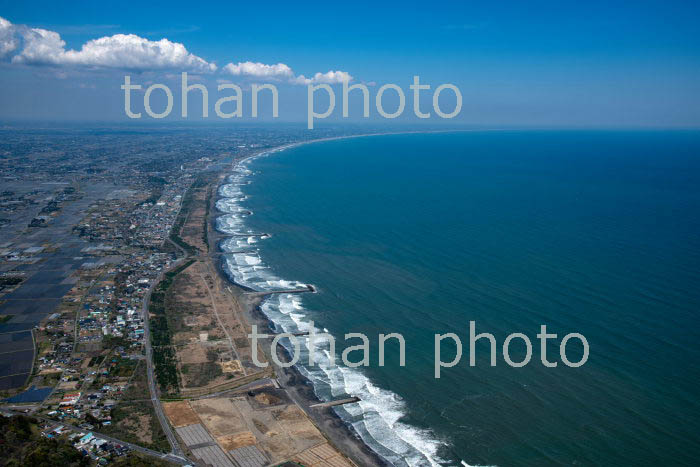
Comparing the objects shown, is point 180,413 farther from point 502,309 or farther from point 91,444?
point 502,309

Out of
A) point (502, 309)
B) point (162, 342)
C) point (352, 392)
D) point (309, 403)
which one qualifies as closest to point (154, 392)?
point (162, 342)

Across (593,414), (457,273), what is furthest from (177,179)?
(593,414)

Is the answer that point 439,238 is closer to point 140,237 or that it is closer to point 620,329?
point 620,329

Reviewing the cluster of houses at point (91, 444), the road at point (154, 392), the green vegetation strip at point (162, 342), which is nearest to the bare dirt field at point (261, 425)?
the road at point (154, 392)

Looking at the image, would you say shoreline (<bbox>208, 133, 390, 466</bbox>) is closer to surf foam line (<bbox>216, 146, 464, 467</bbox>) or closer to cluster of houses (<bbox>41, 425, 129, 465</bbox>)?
surf foam line (<bbox>216, 146, 464, 467</bbox>)

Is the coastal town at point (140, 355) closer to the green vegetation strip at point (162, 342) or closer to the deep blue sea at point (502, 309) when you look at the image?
the green vegetation strip at point (162, 342)

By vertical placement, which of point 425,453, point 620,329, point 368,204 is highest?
point 368,204

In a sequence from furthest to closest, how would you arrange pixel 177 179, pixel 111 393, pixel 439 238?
pixel 177 179, pixel 439 238, pixel 111 393
